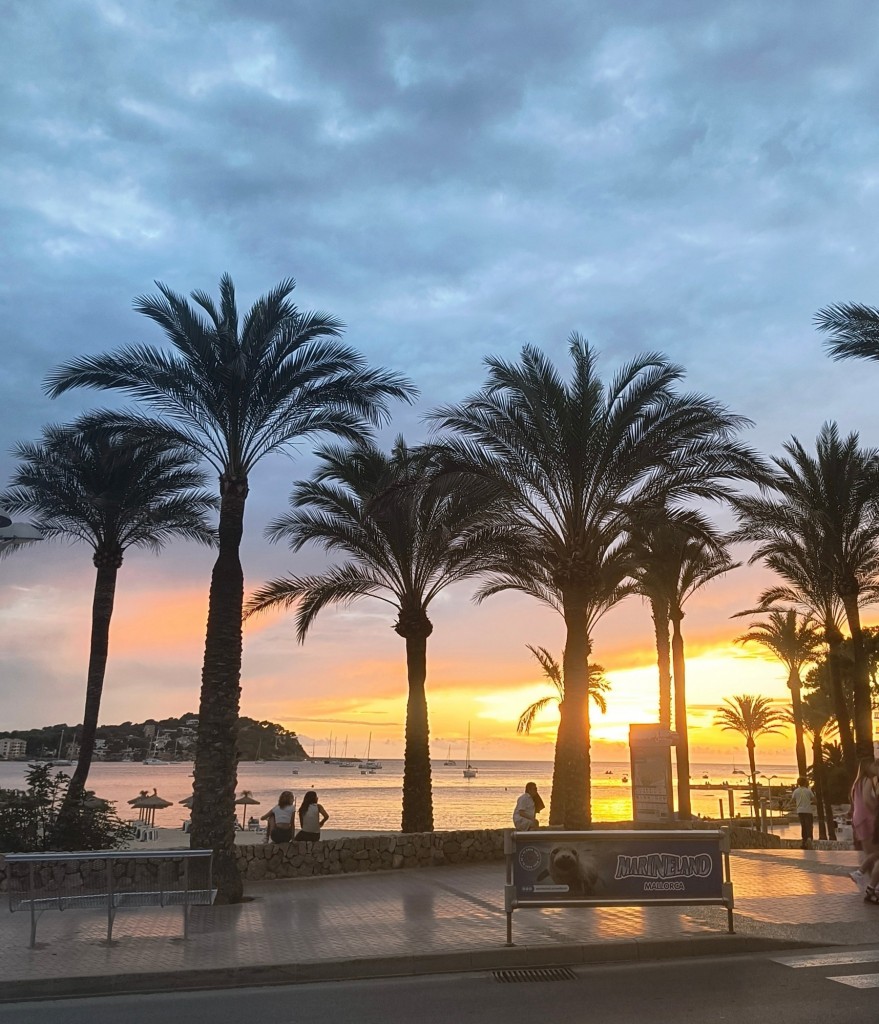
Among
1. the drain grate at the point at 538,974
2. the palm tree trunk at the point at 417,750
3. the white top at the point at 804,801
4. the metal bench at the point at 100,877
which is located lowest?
the drain grate at the point at 538,974

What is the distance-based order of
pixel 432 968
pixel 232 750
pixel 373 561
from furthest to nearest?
pixel 373 561 < pixel 232 750 < pixel 432 968

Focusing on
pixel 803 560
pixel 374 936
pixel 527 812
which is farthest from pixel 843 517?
pixel 374 936

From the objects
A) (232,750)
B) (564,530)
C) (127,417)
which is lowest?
(232,750)

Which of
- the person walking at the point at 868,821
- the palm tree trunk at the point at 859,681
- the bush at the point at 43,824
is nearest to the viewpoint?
the person walking at the point at 868,821

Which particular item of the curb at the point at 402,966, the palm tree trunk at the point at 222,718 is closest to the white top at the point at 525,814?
the palm tree trunk at the point at 222,718

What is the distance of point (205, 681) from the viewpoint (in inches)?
550

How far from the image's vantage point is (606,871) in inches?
379

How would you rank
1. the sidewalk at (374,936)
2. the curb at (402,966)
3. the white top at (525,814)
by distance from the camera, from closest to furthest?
the curb at (402,966)
the sidewalk at (374,936)
the white top at (525,814)

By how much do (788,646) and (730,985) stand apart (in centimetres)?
4131

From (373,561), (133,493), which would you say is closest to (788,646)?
(373,561)

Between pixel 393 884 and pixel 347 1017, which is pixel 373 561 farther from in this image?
pixel 347 1017

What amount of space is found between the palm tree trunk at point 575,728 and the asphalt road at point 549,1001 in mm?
8148

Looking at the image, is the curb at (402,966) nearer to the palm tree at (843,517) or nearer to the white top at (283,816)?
the white top at (283,816)

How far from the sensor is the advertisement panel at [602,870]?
957 cm
